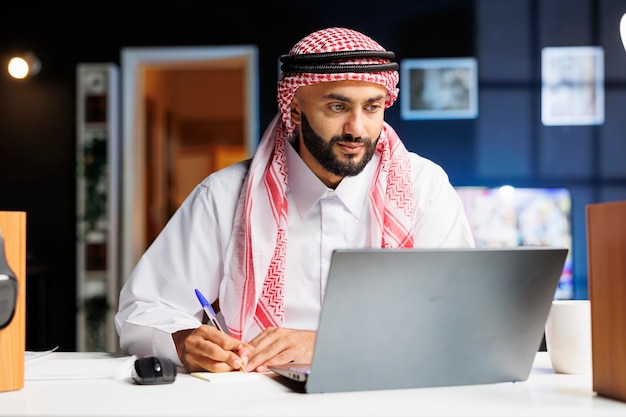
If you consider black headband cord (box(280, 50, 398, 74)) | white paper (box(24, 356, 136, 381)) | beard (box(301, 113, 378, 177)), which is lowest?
white paper (box(24, 356, 136, 381))

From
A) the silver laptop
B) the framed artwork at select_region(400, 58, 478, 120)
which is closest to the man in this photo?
the silver laptop

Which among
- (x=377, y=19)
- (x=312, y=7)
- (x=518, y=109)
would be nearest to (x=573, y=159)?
(x=518, y=109)

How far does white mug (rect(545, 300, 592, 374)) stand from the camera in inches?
65.9

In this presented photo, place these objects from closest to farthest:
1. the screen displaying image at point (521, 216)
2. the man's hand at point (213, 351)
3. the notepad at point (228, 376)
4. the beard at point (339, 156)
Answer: the notepad at point (228, 376) → the man's hand at point (213, 351) → the beard at point (339, 156) → the screen displaying image at point (521, 216)

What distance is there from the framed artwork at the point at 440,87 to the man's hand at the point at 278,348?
435cm

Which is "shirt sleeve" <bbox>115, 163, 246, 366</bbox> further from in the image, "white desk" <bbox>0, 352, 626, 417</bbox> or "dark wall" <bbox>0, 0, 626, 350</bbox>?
"dark wall" <bbox>0, 0, 626, 350</bbox>

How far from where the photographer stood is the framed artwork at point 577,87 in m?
6.00

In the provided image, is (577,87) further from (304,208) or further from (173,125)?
(173,125)

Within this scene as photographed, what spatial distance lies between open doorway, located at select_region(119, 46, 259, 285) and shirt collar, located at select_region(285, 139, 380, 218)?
3666 millimetres

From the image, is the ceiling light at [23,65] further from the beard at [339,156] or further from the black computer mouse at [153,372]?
the black computer mouse at [153,372]

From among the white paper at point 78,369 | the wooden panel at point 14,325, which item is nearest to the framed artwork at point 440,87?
the white paper at point 78,369

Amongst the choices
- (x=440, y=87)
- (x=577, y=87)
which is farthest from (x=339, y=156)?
(x=577, y=87)

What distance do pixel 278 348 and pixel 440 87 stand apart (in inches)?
178

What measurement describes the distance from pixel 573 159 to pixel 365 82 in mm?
4110
